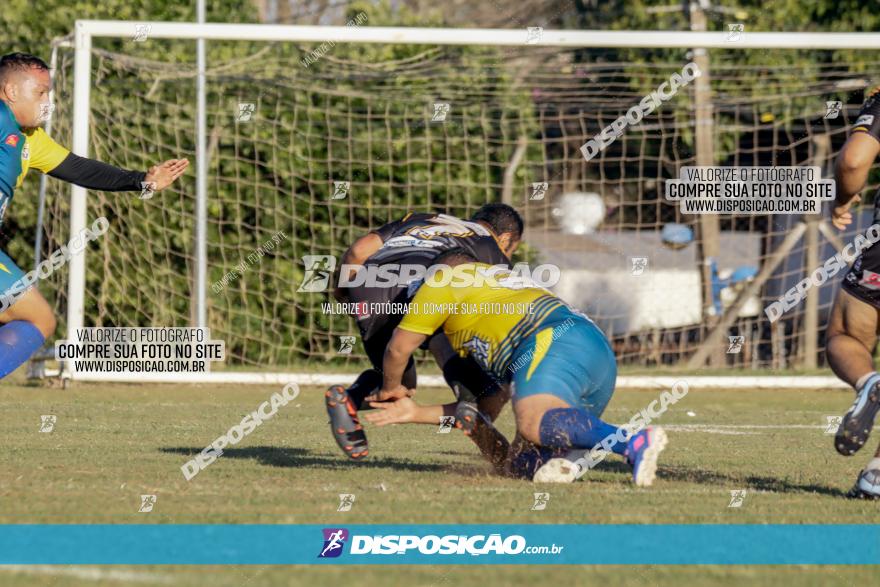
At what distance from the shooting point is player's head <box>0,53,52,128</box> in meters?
7.20

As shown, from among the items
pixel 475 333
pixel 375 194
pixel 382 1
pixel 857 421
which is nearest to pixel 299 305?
pixel 375 194

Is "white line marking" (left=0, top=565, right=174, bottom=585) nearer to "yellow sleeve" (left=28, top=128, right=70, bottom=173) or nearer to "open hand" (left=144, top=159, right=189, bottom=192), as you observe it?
"open hand" (left=144, top=159, right=189, bottom=192)

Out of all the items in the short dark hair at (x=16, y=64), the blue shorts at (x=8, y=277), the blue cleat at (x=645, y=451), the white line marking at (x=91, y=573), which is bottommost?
the blue cleat at (x=645, y=451)

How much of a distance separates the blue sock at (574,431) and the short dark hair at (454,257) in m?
1.08

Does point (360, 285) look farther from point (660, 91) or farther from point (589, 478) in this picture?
point (660, 91)

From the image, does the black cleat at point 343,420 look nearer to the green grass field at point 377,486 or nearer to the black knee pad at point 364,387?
the green grass field at point 377,486

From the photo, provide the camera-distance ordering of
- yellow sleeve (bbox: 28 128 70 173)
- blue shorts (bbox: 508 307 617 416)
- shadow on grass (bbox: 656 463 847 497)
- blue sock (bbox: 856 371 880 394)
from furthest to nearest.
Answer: yellow sleeve (bbox: 28 128 70 173), shadow on grass (bbox: 656 463 847 497), blue shorts (bbox: 508 307 617 416), blue sock (bbox: 856 371 880 394)

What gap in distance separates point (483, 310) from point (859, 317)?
187 cm

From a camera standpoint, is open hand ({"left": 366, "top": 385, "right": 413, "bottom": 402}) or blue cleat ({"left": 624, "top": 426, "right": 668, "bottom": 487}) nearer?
blue cleat ({"left": 624, "top": 426, "right": 668, "bottom": 487})

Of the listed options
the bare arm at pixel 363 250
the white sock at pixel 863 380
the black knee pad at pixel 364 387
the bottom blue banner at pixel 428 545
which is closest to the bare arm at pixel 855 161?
the white sock at pixel 863 380

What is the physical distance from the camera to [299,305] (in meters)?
15.4

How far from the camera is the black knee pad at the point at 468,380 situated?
7.17m

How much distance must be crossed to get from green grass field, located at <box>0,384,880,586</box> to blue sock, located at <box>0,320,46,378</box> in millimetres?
524

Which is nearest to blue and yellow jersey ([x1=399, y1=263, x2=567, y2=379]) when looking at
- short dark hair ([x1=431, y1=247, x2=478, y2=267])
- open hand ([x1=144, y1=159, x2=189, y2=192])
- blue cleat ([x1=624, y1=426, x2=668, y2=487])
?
short dark hair ([x1=431, y1=247, x2=478, y2=267])
